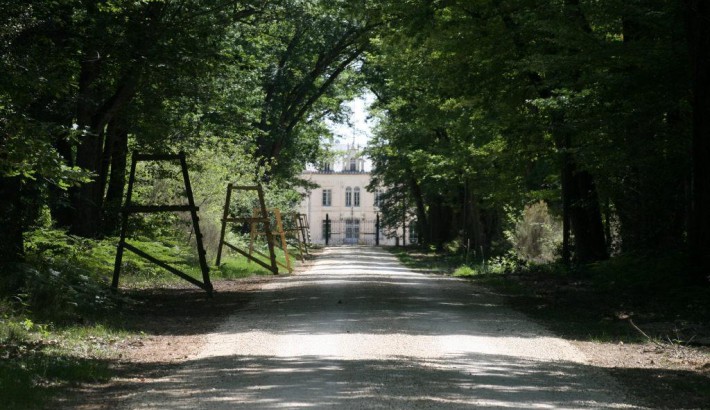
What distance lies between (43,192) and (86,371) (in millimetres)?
10608

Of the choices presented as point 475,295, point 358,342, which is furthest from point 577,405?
point 475,295

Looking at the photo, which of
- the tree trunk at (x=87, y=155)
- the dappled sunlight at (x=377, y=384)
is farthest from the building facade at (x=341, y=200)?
the dappled sunlight at (x=377, y=384)

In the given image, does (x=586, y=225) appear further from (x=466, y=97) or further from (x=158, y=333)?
(x=158, y=333)

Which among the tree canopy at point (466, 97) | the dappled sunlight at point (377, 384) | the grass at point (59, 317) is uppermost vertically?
the tree canopy at point (466, 97)

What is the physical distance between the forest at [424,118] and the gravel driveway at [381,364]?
3225 millimetres

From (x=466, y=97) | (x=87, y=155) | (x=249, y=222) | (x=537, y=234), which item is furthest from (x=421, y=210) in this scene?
(x=87, y=155)

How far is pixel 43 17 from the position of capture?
15.6 m

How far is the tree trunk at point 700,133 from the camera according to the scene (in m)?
16.2

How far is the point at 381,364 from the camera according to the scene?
10.3 metres

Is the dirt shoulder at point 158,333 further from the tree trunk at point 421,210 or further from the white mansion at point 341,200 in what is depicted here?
the white mansion at point 341,200

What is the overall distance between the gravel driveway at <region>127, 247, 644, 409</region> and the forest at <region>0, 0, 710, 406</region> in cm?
322

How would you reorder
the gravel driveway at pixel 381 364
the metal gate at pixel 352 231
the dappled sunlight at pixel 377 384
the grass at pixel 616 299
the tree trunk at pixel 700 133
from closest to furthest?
A: the dappled sunlight at pixel 377 384
the gravel driveway at pixel 381 364
the grass at pixel 616 299
the tree trunk at pixel 700 133
the metal gate at pixel 352 231

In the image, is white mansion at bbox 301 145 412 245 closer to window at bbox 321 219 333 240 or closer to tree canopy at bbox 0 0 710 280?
window at bbox 321 219 333 240

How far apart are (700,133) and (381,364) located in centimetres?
874
